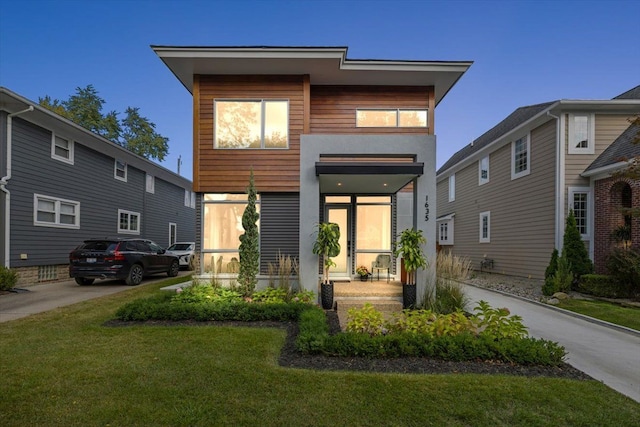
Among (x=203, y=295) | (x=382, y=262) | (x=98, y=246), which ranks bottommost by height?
(x=203, y=295)

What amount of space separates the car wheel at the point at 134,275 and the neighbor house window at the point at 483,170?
15.8 metres

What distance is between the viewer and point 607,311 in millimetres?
7230

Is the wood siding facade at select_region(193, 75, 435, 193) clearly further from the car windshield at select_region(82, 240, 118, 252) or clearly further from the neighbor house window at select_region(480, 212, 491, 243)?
the neighbor house window at select_region(480, 212, 491, 243)

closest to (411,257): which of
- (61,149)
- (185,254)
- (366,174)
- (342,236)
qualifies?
(366,174)

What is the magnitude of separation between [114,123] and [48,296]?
26312 mm

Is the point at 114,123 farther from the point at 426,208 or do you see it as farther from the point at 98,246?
the point at 426,208

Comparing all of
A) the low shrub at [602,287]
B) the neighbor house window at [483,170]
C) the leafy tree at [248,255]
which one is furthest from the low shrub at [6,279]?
the neighbor house window at [483,170]

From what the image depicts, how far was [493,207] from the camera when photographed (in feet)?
49.2

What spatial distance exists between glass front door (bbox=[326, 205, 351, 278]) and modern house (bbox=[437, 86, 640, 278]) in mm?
7269

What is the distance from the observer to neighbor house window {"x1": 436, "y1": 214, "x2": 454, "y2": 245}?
19828 mm

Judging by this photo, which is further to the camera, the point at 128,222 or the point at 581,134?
the point at 128,222

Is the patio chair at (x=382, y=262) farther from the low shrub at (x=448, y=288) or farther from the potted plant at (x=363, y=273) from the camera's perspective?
the low shrub at (x=448, y=288)

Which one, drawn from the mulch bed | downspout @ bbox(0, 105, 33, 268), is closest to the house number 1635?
the mulch bed

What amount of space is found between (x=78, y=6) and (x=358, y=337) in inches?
683
